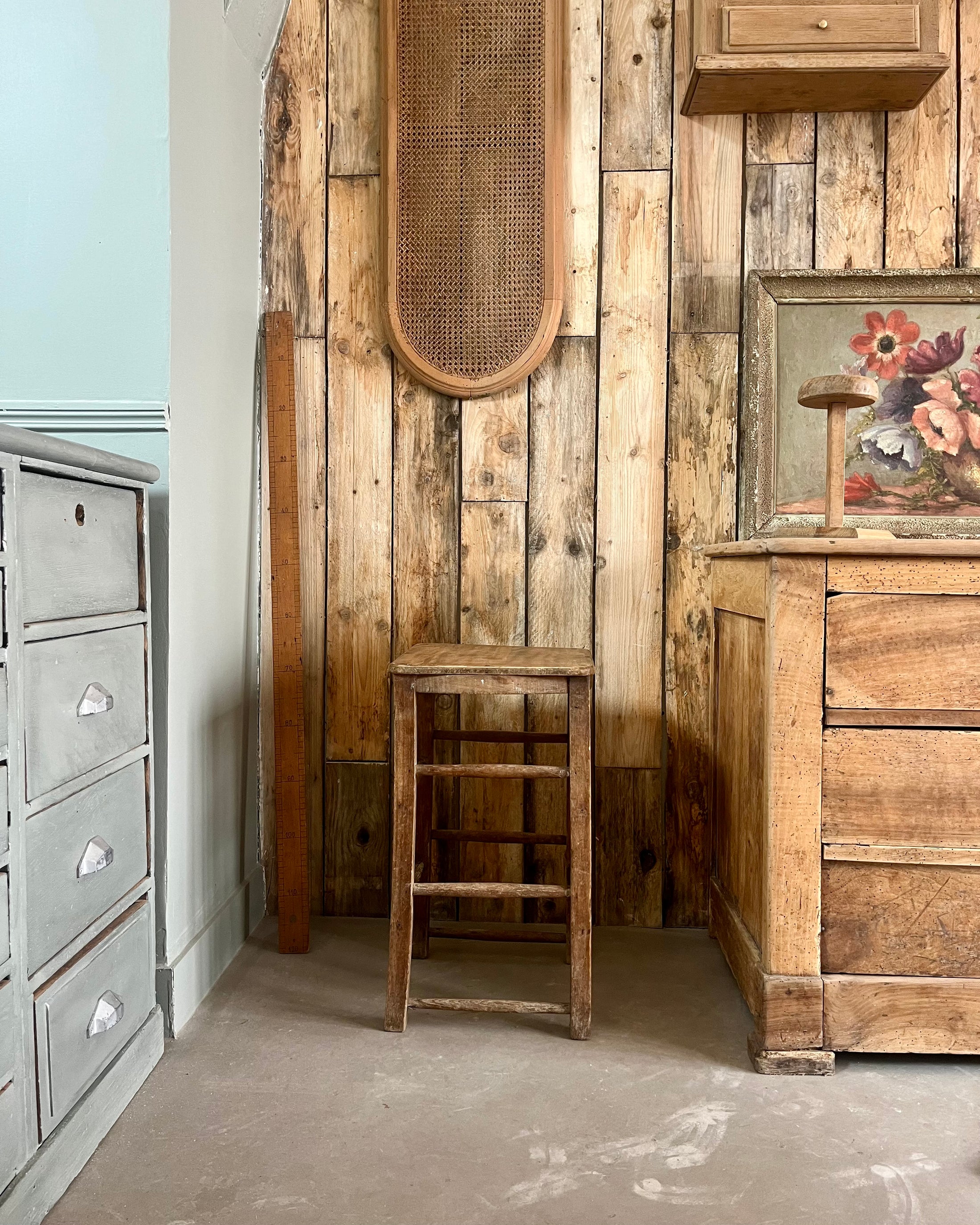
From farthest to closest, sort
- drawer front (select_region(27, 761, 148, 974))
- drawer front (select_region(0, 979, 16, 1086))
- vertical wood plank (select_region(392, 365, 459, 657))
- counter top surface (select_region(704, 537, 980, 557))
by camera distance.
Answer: vertical wood plank (select_region(392, 365, 459, 657)), counter top surface (select_region(704, 537, 980, 557)), drawer front (select_region(27, 761, 148, 974)), drawer front (select_region(0, 979, 16, 1086))

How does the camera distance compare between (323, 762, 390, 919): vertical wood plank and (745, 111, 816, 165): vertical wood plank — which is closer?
(745, 111, 816, 165): vertical wood plank

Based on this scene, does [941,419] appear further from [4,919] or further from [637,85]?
[4,919]

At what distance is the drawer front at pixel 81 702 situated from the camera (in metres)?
1.30

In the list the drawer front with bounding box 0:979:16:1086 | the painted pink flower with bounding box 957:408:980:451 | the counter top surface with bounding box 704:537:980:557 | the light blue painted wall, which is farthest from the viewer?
the painted pink flower with bounding box 957:408:980:451

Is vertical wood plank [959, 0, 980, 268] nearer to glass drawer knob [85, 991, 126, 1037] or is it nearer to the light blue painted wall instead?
the light blue painted wall

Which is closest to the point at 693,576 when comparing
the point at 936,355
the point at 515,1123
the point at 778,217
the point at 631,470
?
the point at 631,470

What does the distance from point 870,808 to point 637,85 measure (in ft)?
5.42

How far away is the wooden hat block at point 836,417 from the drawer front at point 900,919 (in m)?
0.60

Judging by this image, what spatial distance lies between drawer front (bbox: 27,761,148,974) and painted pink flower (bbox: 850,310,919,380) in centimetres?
175

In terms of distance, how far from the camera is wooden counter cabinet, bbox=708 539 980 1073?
166 centimetres

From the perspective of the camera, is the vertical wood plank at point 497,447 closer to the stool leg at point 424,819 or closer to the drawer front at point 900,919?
the stool leg at point 424,819

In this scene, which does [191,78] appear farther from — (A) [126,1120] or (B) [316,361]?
(A) [126,1120]

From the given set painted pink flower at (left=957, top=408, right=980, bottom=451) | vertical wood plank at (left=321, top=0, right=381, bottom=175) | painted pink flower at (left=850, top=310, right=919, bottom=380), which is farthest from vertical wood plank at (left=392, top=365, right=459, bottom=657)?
painted pink flower at (left=957, top=408, right=980, bottom=451)

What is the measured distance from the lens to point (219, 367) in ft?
6.70
